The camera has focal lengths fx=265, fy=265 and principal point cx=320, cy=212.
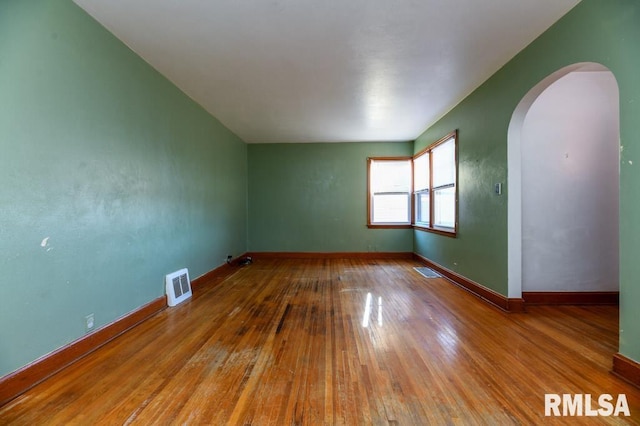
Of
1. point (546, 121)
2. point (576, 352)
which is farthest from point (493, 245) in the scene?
point (546, 121)

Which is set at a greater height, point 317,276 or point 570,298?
point 570,298

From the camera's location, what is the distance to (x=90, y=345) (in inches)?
81.7

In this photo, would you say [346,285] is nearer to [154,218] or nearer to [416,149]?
[154,218]

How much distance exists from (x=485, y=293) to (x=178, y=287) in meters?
3.72

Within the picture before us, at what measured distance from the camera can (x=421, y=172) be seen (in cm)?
562

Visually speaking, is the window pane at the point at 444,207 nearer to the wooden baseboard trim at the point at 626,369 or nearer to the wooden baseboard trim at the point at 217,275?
the wooden baseboard trim at the point at 626,369

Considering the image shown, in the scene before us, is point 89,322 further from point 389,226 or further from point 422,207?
point 422,207

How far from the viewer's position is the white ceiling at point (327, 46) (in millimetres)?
2010

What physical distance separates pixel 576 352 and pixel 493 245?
1.27 meters

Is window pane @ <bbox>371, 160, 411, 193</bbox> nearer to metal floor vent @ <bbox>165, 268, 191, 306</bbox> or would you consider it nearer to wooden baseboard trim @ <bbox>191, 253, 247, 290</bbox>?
wooden baseboard trim @ <bbox>191, 253, 247, 290</bbox>

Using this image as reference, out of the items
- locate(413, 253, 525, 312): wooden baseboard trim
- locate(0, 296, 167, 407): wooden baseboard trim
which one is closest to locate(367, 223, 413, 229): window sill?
locate(413, 253, 525, 312): wooden baseboard trim

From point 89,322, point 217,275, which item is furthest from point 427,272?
point 89,322

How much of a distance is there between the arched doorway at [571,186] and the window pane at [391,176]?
3172 mm

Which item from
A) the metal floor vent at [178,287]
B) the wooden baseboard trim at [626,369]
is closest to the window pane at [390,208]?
the metal floor vent at [178,287]
